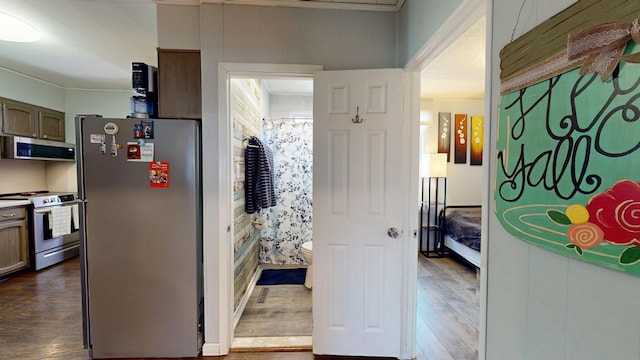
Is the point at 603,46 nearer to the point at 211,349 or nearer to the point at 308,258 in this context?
the point at 211,349

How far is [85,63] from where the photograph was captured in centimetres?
312

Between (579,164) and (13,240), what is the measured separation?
492 cm

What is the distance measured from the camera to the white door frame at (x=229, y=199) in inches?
73.3

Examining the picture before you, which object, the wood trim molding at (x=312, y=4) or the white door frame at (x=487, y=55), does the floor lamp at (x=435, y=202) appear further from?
the white door frame at (x=487, y=55)

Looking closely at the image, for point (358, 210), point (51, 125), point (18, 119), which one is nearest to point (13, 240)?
point (18, 119)

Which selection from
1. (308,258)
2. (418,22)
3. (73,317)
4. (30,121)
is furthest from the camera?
(30,121)

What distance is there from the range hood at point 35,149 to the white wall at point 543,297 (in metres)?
4.87

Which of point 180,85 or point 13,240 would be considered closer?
point 180,85

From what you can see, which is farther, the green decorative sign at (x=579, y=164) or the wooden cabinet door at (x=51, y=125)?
the wooden cabinet door at (x=51, y=125)


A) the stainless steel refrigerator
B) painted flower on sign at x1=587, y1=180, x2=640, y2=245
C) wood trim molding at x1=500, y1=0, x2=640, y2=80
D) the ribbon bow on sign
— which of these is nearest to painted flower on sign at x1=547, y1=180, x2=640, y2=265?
painted flower on sign at x1=587, y1=180, x2=640, y2=245

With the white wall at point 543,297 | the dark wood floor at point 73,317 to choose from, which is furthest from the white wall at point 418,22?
the dark wood floor at point 73,317

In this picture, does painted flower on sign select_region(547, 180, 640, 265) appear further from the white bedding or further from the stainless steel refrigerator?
the white bedding

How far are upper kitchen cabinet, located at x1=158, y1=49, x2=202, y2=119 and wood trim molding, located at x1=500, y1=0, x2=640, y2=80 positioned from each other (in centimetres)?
181

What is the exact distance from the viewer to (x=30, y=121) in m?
3.51
